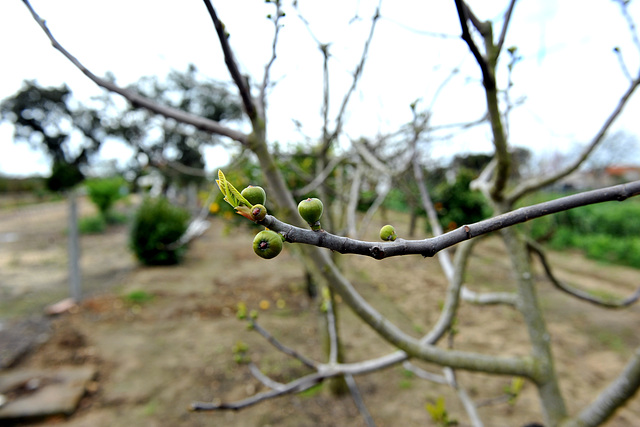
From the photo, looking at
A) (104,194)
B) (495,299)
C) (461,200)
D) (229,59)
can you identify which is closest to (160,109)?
(229,59)

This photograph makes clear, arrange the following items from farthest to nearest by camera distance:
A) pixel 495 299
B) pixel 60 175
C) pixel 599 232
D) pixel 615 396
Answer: pixel 599 232 < pixel 60 175 < pixel 495 299 < pixel 615 396

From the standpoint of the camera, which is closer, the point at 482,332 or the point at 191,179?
the point at 482,332

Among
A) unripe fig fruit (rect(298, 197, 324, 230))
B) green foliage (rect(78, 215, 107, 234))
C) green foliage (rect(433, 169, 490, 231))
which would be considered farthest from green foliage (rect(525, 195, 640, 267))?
green foliage (rect(78, 215, 107, 234))

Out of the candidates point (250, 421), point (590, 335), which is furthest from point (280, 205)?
point (590, 335)

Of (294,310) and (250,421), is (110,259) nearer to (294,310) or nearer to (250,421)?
(294,310)

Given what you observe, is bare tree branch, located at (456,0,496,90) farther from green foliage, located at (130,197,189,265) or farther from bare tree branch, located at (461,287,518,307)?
green foliage, located at (130,197,189,265)

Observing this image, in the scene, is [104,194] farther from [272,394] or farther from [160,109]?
[272,394]
